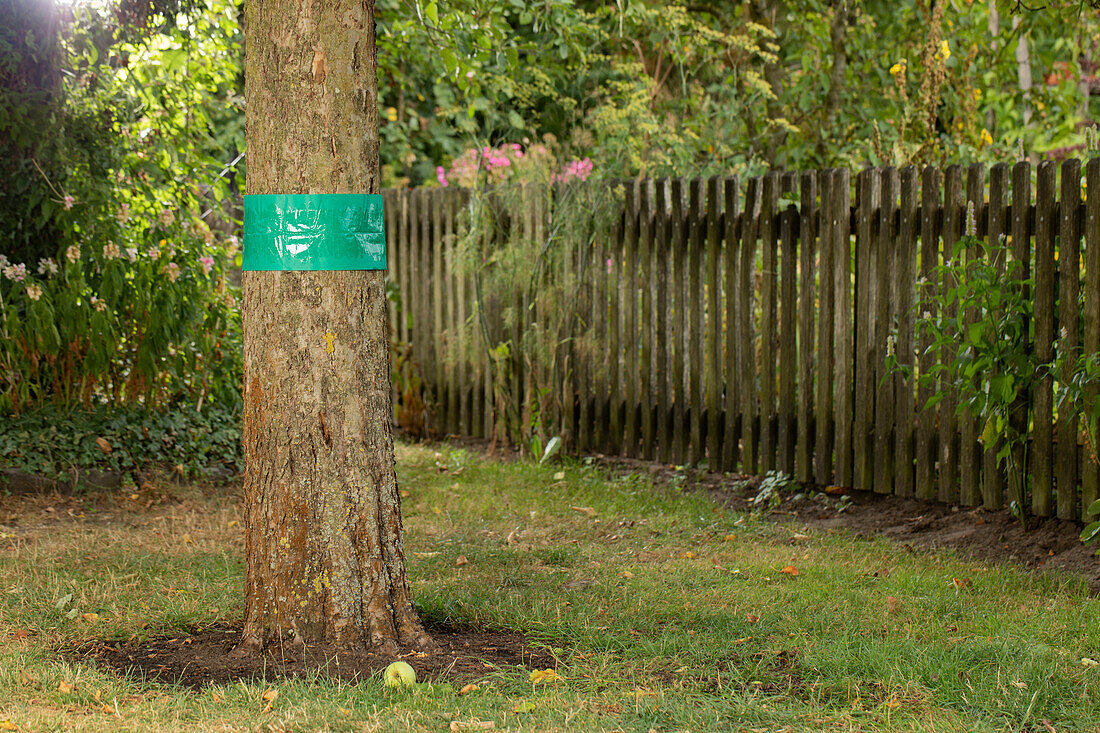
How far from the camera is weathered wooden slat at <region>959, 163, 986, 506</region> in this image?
445 cm

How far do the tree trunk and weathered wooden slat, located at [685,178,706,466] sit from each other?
2965mm

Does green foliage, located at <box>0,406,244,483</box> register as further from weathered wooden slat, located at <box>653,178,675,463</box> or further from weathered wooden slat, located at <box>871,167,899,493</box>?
weathered wooden slat, located at <box>871,167,899,493</box>

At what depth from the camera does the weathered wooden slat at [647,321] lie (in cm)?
600

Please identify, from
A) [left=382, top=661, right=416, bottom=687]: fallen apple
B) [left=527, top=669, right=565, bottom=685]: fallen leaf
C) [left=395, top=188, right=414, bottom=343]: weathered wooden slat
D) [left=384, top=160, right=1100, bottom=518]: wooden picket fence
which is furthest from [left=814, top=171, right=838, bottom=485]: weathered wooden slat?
[left=395, top=188, right=414, bottom=343]: weathered wooden slat

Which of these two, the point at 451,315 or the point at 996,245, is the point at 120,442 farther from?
the point at 996,245

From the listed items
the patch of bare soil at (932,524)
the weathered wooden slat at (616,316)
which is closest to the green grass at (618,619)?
the patch of bare soil at (932,524)

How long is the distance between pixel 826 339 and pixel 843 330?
0.35 feet

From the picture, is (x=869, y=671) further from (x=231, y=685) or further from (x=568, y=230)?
(x=568, y=230)

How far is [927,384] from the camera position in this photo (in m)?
4.56

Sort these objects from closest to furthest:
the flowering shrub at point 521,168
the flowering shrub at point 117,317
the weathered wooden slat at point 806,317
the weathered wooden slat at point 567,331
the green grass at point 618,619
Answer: the green grass at point 618,619 → the weathered wooden slat at point 806,317 → the flowering shrub at point 117,317 → the weathered wooden slat at point 567,331 → the flowering shrub at point 521,168

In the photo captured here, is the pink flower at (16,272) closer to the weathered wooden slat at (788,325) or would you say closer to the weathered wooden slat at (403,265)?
the weathered wooden slat at (403,265)

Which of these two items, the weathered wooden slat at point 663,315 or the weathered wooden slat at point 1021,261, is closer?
the weathered wooden slat at point 1021,261

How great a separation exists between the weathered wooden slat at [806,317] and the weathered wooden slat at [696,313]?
0.61 metres

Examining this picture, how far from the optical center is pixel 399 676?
2791 mm
